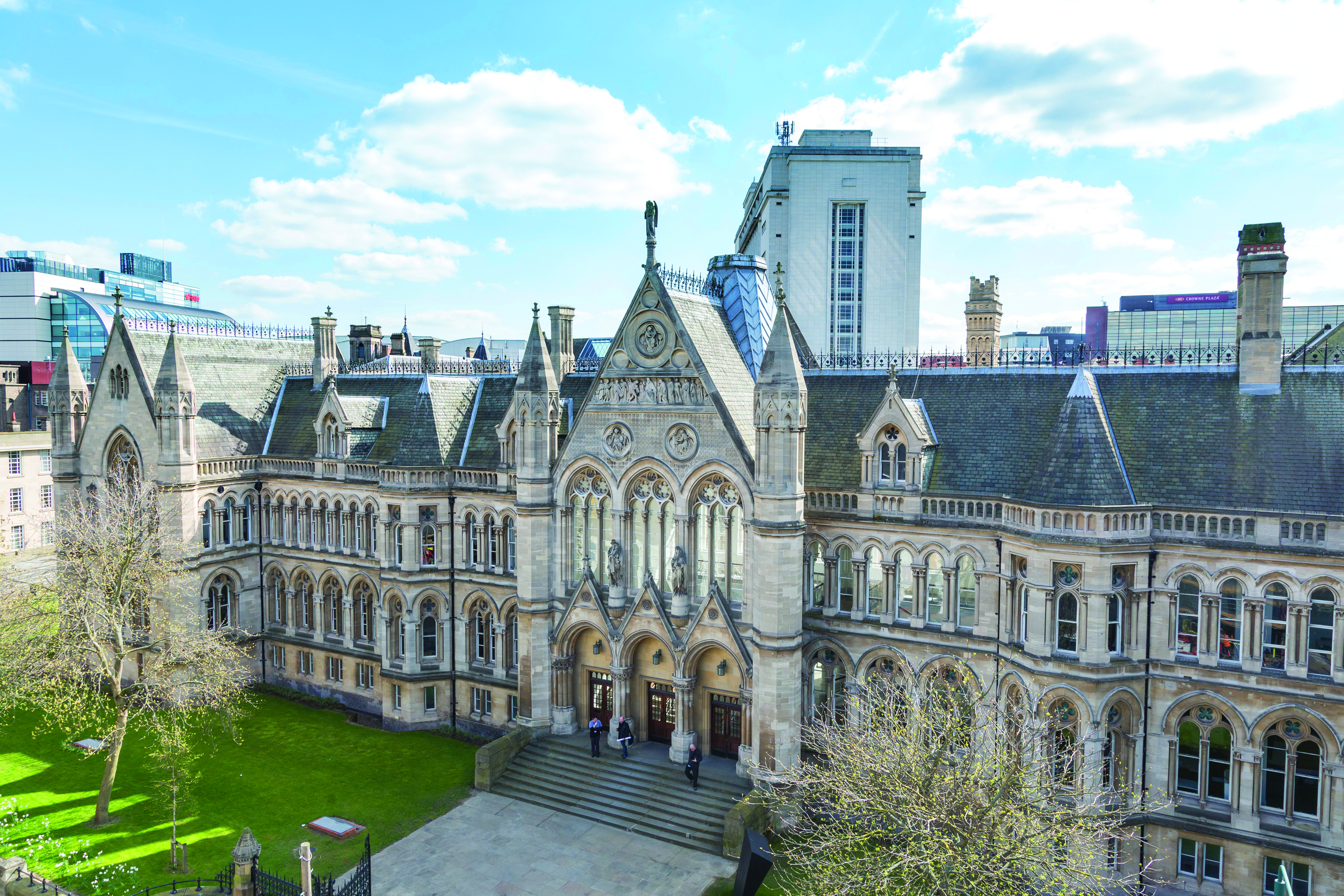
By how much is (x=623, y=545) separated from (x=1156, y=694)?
2014cm

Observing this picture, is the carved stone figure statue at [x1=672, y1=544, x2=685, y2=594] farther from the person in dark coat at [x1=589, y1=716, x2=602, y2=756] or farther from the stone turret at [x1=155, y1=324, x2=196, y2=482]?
the stone turret at [x1=155, y1=324, x2=196, y2=482]

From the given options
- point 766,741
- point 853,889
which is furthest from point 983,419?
point 853,889

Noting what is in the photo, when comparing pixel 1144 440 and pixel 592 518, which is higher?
pixel 1144 440

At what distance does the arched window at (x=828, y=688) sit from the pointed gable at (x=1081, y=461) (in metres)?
9.98

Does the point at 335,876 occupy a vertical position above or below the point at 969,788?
below

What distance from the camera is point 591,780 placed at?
114ft

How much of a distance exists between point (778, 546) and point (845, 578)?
12.4ft

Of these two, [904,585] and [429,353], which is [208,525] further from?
[904,585]

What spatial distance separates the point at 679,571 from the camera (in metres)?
34.7

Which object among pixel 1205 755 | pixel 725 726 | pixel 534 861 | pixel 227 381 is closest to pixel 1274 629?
pixel 1205 755

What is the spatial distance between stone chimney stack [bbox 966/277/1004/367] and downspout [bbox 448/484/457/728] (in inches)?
1038

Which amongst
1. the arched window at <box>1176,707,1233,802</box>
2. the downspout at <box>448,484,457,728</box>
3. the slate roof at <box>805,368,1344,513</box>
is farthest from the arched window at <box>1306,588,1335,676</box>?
the downspout at <box>448,484,457,728</box>

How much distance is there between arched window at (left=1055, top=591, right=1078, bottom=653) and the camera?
28234 mm

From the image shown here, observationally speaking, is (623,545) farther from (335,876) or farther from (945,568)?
(335,876)
